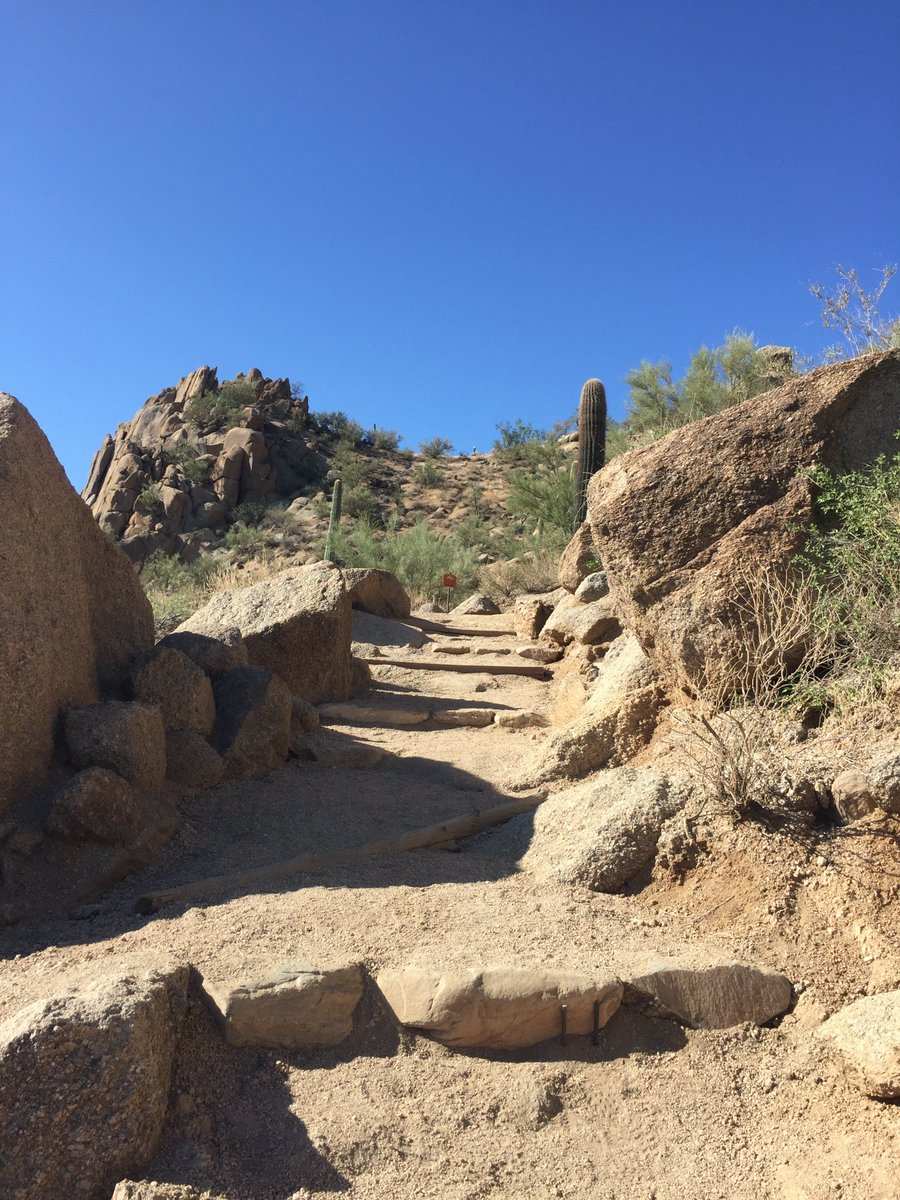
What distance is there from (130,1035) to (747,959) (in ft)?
6.85

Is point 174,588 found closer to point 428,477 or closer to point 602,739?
point 602,739

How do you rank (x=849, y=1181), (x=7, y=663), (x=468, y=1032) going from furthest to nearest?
(x=7, y=663)
(x=468, y=1032)
(x=849, y=1181)

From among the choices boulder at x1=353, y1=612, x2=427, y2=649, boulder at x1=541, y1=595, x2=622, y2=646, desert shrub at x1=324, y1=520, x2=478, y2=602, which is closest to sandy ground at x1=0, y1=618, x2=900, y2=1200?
boulder at x1=541, y1=595, x2=622, y2=646

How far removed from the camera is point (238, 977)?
3.08m

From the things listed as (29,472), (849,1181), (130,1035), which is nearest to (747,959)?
(849,1181)

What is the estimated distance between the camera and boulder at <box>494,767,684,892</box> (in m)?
3.96

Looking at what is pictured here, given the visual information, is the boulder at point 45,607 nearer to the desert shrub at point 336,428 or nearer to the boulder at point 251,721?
the boulder at point 251,721

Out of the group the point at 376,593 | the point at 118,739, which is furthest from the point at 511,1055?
the point at 376,593

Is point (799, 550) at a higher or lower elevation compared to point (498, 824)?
higher

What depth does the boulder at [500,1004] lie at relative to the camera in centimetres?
303

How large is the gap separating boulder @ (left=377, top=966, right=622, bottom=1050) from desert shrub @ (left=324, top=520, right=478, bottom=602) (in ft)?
42.3

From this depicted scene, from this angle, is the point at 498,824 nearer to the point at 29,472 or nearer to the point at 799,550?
the point at 799,550

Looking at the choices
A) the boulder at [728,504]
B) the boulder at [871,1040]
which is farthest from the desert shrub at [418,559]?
the boulder at [871,1040]

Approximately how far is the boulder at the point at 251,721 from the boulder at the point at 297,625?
175 centimetres
